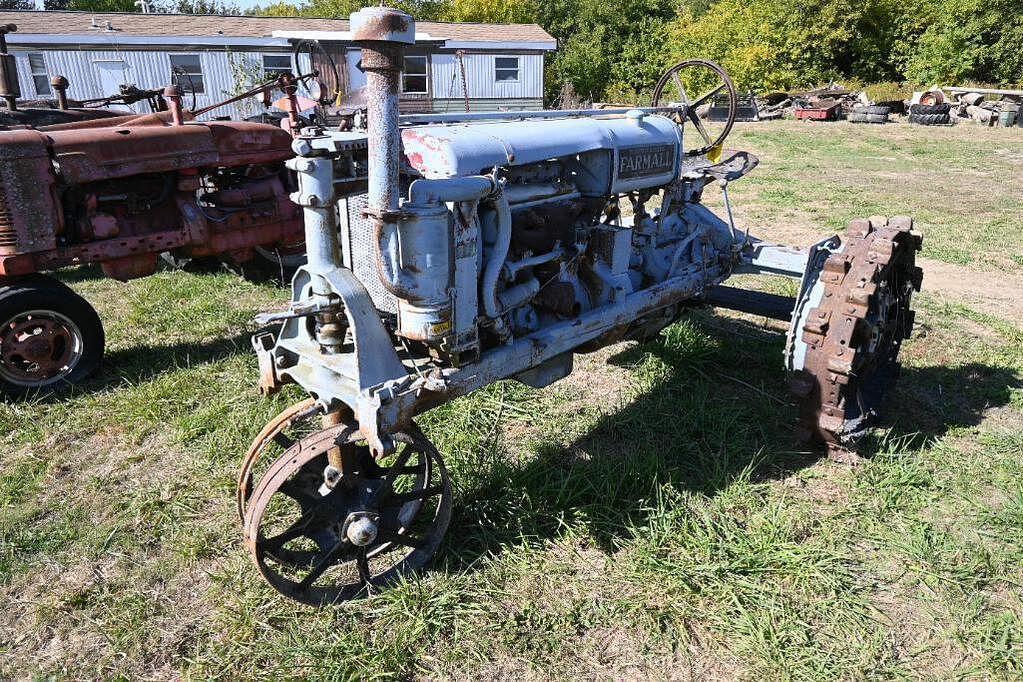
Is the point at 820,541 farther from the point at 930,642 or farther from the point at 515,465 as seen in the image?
the point at 515,465

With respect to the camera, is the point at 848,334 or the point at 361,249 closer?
the point at 361,249

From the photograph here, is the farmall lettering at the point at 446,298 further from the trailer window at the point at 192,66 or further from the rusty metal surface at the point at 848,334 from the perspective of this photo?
the trailer window at the point at 192,66

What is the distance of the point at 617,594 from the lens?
2775mm

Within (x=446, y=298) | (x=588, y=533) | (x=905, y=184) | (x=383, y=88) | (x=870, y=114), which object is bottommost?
(x=588, y=533)

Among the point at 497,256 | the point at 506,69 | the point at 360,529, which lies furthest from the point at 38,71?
the point at 360,529

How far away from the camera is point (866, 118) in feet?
69.6

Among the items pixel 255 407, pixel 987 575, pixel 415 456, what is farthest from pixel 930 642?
pixel 255 407

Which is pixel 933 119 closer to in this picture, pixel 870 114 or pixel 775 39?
pixel 870 114

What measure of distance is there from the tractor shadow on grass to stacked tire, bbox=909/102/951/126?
19.0 meters

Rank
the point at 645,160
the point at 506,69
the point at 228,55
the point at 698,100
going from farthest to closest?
the point at 506,69, the point at 228,55, the point at 698,100, the point at 645,160

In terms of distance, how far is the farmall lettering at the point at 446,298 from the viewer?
97.8 inches

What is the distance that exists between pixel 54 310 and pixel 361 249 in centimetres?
269

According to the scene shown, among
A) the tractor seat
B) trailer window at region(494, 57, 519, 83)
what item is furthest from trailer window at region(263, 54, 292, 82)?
the tractor seat

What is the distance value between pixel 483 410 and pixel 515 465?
0.66 metres
